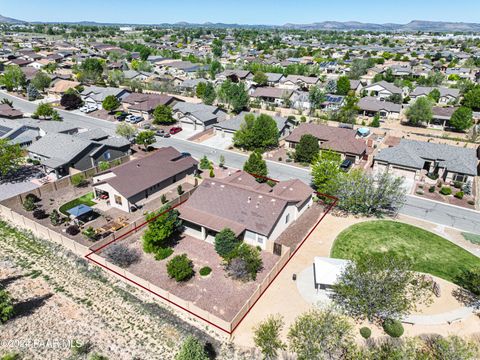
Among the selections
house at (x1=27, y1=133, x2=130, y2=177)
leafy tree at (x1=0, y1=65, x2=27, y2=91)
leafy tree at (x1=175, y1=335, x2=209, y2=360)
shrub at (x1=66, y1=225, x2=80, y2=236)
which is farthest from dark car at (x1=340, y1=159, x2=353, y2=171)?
leafy tree at (x1=0, y1=65, x2=27, y2=91)

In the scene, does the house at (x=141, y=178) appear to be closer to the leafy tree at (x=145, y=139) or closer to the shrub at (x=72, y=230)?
the shrub at (x=72, y=230)

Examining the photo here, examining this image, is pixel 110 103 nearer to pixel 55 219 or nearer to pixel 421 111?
pixel 55 219

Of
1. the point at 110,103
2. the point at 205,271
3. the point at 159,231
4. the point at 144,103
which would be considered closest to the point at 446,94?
the point at 144,103

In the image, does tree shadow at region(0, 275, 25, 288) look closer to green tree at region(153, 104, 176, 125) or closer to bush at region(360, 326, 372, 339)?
bush at region(360, 326, 372, 339)

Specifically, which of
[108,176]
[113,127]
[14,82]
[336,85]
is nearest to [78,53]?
[14,82]

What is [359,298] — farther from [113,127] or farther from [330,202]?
[113,127]
